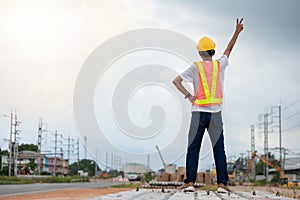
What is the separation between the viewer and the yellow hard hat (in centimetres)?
598

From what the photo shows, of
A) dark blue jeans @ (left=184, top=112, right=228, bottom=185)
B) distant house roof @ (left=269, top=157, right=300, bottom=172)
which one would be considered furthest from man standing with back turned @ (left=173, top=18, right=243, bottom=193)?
distant house roof @ (left=269, top=157, right=300, bottom=172)

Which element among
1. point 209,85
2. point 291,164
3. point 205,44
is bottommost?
point 291,164

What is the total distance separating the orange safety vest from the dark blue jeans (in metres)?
0.16

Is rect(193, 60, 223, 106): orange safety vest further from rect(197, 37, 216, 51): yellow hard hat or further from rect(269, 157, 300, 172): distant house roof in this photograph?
rect(269, 157, 300, 172): distant house roof

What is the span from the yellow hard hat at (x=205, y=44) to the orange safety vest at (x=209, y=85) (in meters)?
0.22

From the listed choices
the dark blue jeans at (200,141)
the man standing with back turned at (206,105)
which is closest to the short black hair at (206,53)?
the man standing with back turned at (206,105)

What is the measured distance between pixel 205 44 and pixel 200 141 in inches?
48.0

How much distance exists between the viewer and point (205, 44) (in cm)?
600

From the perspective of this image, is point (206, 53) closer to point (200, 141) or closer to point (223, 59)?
point (223, 59)

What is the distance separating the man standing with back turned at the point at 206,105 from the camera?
5.77m

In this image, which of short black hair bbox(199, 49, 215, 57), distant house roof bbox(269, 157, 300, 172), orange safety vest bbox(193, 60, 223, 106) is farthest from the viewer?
distant house roof bbox(269, 157, 300, 172)

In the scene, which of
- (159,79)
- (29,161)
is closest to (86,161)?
(29,161)

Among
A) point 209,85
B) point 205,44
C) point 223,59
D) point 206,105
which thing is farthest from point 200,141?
point 205,44

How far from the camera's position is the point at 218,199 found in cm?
473
